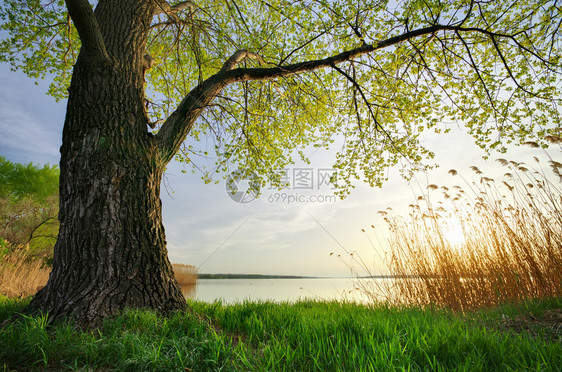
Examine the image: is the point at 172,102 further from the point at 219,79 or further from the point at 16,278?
the point at 16,278

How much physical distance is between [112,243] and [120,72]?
1937 mm

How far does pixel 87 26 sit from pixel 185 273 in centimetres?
887

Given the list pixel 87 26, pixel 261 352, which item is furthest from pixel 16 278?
pixel 261 352

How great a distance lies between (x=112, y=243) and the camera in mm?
2639

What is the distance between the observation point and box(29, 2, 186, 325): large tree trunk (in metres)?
2.54

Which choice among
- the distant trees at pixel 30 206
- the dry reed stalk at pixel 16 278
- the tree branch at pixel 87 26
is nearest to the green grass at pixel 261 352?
the tree branch at pixel 87 26

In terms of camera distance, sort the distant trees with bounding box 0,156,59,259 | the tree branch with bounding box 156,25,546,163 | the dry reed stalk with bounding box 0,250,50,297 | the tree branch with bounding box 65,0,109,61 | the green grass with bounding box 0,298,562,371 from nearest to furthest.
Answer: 1. the green grass with bounding box 0,298,562,371
2. the tree branch with bounding box 65,0,109,61
3. the tree branch with bounding box 156,25,546,163
4. the dry reed stalk with bounding box 0,250,50,297
5. the distant trees with bounding box 0,156,59,259

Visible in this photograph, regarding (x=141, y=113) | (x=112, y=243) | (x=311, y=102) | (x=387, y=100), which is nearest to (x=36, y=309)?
(x=112, y=243)

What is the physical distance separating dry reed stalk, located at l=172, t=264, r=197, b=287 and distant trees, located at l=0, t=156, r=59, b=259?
7.58 metres

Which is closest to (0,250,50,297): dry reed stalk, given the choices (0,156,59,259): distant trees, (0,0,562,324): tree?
(0,0,562,324): tree

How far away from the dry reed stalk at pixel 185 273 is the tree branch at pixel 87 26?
8454 millimetres

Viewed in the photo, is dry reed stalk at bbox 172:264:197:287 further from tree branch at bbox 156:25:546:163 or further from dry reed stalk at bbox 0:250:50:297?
tree branch at bbox 156:25:546:163

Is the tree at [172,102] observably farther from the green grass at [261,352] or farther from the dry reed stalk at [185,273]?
the dry reed stalk at [185,273]

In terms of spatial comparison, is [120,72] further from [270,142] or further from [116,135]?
[270,142]
